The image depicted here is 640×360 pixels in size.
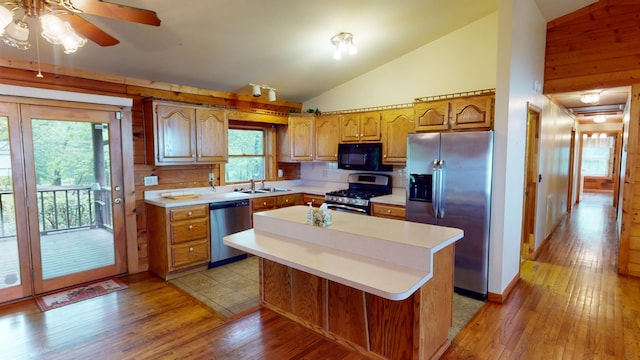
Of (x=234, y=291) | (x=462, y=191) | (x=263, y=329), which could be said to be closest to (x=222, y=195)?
(x=234, y=291)

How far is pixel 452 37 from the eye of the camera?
412 cm

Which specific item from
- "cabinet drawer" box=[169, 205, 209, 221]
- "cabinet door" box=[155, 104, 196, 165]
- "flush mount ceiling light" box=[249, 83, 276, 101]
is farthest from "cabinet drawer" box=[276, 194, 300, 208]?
"flush mount ceiling light" box=[249, 83, 276, 101]

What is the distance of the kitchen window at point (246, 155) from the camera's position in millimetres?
5055

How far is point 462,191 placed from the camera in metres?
3.26

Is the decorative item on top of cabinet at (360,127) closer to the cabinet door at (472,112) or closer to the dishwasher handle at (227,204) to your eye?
the cabinet door at (472,112)

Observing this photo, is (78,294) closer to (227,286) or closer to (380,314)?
(227,286)

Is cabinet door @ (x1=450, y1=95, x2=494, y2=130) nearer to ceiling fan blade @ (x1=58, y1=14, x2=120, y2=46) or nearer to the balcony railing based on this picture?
ceiling fan blade @ (x1=58, y1=14, x2=120, y2=46)

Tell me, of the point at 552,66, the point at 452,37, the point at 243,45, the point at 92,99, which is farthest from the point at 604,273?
the point at 92,99

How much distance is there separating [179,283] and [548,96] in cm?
535

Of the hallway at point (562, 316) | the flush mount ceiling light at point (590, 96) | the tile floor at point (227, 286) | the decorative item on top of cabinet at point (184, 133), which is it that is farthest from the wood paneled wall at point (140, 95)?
the flush mount ceiling light at point (590, 96)

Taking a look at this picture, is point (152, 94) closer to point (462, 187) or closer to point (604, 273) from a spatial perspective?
point (462, 187)

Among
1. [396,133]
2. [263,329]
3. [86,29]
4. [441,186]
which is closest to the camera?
[86,29]

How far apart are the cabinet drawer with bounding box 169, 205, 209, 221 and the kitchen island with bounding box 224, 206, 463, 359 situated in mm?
1393

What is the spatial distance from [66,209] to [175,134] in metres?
1.40
